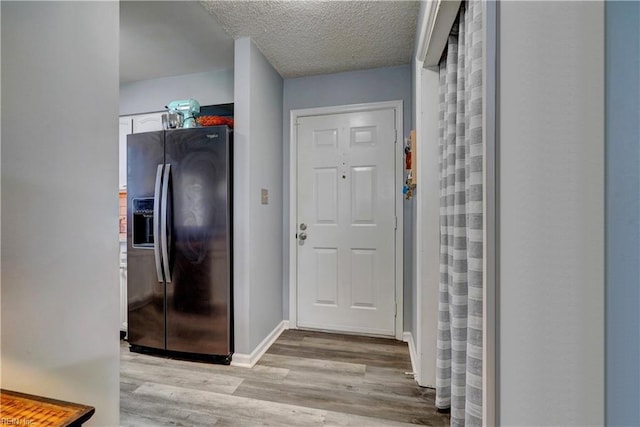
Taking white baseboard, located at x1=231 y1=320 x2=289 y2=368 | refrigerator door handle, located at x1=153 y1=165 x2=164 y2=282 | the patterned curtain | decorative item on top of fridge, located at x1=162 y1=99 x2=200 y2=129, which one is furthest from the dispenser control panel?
the patterned curtain

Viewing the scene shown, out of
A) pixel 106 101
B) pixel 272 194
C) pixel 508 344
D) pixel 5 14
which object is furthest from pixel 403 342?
pixel 5 14

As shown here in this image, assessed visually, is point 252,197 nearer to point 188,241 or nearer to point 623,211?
point 188,241

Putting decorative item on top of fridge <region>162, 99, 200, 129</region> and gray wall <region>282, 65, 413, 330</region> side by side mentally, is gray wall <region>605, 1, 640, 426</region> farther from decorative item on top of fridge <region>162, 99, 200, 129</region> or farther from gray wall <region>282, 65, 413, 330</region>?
decorative item on top of fridge <region>162, 99, 200, 129</region>

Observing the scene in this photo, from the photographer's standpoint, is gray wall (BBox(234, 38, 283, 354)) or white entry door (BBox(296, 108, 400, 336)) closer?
gray wall (BBox(234, 38, 283, 354))

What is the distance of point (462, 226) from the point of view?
4.23ft

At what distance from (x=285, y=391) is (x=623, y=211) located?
199cm

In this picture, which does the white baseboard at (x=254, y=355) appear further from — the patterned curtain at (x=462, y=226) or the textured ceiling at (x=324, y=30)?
the textured ceiling at (x=324, y=30)

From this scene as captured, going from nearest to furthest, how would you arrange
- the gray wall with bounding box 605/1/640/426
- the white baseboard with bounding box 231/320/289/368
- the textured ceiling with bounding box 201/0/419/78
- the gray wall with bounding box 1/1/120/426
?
the gray wall with bounding box 605/1/640/426 → the gray wall with bounding box 1/1/120/426 → the textured ceiling with bounding box 201/0/419/78 → the white baseboard with bounding box 231/320/289/368

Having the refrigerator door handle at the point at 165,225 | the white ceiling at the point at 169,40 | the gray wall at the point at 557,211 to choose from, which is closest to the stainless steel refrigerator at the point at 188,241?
the refrigerator door handle at the point at 165,225

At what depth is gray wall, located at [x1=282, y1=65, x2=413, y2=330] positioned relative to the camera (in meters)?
2.68

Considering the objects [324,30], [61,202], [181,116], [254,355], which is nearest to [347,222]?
[254,355]

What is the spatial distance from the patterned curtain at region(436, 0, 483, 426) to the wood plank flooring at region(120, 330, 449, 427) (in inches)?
13.9

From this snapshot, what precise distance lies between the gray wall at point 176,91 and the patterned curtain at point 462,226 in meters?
2.09

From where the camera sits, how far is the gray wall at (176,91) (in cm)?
286
